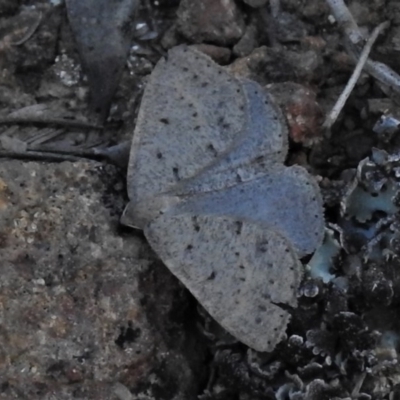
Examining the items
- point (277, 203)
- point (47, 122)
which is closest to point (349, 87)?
point (277, 203)

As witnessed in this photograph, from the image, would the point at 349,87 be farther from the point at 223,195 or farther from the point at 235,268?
the point at 235,268

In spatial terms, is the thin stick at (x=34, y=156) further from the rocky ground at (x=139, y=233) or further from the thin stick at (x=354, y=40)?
the thin stick at (x=354, y=40)

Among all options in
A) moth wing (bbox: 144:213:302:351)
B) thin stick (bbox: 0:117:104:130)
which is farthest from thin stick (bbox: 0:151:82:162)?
moth wing (bbox: 144:213:302:351)

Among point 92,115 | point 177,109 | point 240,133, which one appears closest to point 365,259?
point 240,133

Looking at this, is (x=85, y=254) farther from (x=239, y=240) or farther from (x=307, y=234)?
(x=307, y=234)

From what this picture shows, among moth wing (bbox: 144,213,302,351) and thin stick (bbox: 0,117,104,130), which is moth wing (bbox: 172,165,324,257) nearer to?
moth wing (bbox: 144,213,302,351)

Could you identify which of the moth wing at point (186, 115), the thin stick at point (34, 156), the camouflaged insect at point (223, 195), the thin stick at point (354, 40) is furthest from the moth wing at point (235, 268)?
the thin stick at point (354, 40)
